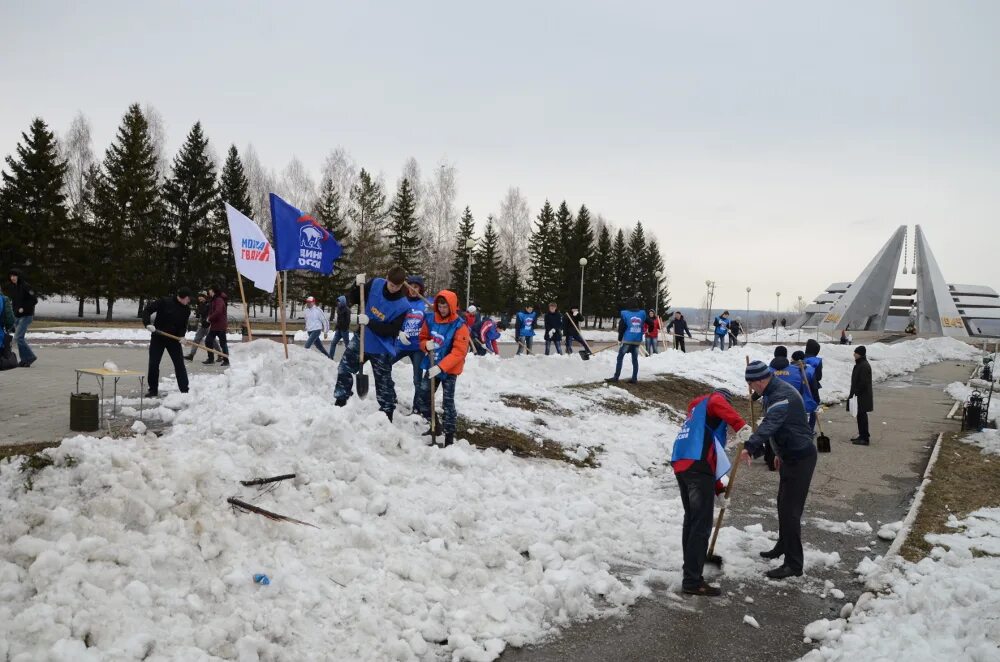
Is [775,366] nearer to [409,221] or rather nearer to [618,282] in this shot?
[409,221]

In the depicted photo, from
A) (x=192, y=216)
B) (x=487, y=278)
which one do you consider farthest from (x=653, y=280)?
(x=192, y=216)

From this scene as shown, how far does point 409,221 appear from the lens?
5106 cm

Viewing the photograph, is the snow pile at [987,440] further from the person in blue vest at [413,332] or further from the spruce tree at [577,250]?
the spruce tree at [577,250]

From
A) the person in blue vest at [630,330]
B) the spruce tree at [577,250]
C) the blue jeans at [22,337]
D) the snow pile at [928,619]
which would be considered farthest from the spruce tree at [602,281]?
the snow pile at [928,619]

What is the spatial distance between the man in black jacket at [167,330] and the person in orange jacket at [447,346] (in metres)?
3.90

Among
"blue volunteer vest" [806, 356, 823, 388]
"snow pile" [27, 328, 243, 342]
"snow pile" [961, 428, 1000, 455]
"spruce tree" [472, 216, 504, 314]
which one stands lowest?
"snow pile" [961, 428, 1000, 455]

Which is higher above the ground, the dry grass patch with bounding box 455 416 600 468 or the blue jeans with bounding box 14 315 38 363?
the blue jeans with bounding box 14 315 38 363

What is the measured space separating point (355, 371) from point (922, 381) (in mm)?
24702

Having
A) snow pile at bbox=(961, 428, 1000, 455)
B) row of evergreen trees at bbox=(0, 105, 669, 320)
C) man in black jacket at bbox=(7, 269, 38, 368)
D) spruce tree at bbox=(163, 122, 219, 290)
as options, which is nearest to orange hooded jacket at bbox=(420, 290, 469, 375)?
man in black jacket at bbox=(7, 269, 38, 368)

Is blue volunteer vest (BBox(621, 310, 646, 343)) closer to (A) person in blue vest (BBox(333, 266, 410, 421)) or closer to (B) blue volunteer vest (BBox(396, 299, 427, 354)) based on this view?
(B) blue volunteer vest (BBox(396, 299, 427, 354))

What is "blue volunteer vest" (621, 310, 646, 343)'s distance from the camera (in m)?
15.4

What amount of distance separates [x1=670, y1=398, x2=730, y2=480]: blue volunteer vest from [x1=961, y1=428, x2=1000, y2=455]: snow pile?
28.4 feet

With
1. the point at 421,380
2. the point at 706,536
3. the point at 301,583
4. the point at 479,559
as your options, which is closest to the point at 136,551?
the point at 301,583

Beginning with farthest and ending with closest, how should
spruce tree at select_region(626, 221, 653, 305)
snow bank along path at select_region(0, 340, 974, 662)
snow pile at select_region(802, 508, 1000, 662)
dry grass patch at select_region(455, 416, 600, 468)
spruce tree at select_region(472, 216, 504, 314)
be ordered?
spruce tree at select_region(626, 221, 653, 305) → spruce tree at select_region(472, 216, 504, 314) → dry grass patch at select_region(455, 416, 600, 468) → snow pile at select_region(802, 508, 1000, 662) → snow bank along path at select_region(0, 340, 974, 662)
